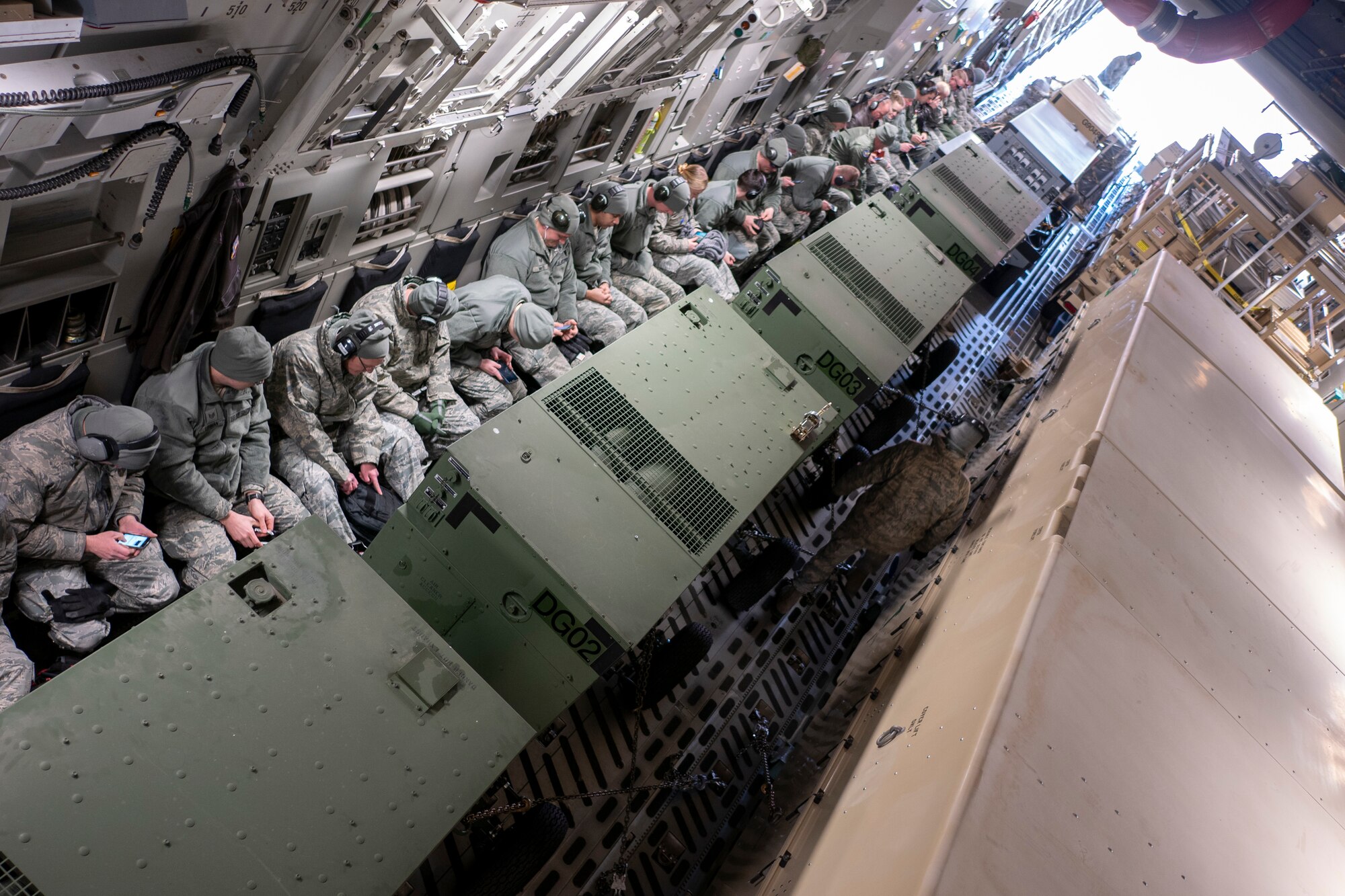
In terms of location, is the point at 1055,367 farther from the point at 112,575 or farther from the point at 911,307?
the point at 112,575

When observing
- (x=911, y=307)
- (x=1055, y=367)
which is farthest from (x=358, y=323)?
(x=1055, y=367)

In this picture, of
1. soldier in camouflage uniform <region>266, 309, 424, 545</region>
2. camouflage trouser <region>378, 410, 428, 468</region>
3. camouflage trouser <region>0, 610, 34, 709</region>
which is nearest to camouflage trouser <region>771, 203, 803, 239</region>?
camouflage trouser <region>378, 410, 428, 468</region>

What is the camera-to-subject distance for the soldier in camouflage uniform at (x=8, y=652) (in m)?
2.99

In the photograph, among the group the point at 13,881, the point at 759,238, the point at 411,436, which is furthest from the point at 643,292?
the point at 13,881

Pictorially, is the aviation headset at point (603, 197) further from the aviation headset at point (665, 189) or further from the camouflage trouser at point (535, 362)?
the camouflage trouser at point (535, 362)

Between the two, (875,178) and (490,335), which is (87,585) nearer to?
(490,335)

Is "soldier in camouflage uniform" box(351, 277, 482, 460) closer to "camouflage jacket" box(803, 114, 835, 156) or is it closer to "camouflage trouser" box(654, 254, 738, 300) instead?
"camouflage trouser" box(654, 254, 738, 300)

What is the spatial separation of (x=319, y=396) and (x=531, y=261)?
7.15ft

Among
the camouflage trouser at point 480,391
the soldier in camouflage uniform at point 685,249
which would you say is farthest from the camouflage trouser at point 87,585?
the soldier in camouflage uniform at point 685,249

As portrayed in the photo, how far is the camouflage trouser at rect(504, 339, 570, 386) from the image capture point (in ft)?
19.9

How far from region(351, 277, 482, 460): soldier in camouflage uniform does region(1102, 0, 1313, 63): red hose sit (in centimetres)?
630

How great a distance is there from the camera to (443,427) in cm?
527

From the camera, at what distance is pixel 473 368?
18.9 ft

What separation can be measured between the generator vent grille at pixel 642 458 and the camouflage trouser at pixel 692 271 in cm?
409
